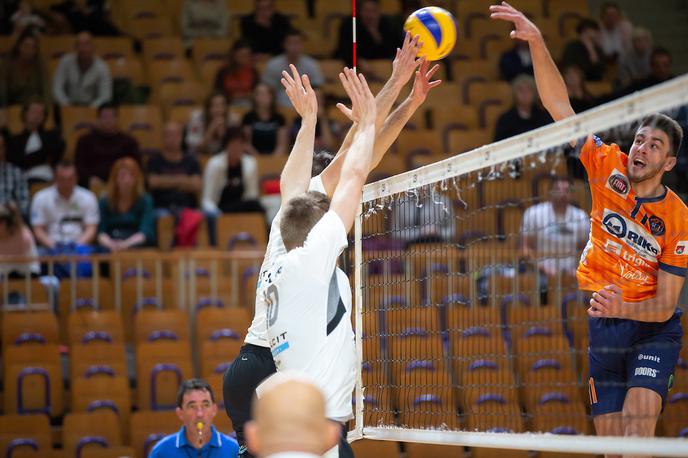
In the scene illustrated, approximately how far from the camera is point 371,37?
55.2 feet

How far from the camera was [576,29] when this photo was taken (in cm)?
1750

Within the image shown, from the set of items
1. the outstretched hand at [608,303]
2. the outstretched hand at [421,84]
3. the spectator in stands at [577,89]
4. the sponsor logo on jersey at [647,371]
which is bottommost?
the sponsor logo on jersey at [647,371]

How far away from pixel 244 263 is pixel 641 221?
22.0ft

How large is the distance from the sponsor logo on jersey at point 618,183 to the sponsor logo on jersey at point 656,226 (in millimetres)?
214

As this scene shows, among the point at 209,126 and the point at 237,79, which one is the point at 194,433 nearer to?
the point at 209,126

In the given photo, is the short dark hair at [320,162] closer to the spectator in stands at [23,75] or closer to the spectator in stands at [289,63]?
the spectator in stands at [289,63]

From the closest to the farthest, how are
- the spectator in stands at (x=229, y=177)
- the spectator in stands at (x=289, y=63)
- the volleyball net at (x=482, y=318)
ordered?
the volleyball net at (x=482, y=318) < the spectator in stands at (x=229, y=177) < the spectator in stands at (x=289, y=63)

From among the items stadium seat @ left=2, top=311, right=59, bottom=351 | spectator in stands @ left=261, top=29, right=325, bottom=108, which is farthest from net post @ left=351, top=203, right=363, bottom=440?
spectator in stands @ left=261, top=29, right=325, bottom=108

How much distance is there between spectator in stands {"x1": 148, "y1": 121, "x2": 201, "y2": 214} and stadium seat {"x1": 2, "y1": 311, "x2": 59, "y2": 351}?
2.59m

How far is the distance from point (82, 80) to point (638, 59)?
850 centimetres

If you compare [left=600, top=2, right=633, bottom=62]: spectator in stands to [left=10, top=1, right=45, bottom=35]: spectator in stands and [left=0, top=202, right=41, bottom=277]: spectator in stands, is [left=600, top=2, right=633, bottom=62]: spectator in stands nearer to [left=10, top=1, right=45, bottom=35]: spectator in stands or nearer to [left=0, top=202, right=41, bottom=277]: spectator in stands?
[left=10, top=1, right=45, bottom=35]: spectator in stands

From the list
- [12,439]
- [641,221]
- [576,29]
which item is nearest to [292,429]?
[641,221]

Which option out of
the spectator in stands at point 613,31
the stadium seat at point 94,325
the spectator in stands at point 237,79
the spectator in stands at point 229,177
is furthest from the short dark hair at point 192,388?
the spectator in stands at point 613,31

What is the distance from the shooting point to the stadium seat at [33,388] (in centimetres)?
1055
